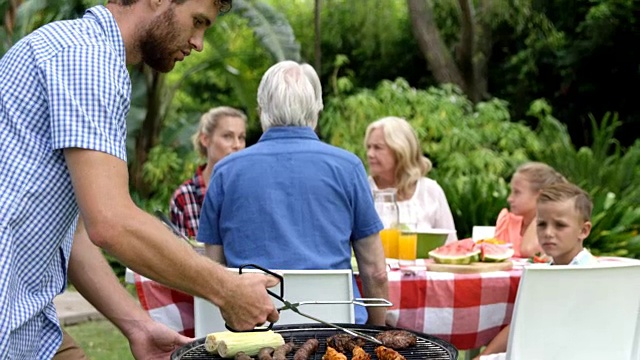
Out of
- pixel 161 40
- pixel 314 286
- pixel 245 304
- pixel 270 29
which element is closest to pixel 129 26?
pixel 161 40

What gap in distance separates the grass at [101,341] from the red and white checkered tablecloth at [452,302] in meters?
2.85

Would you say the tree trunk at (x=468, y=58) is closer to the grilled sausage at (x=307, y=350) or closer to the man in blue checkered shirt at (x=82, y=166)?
the grilled sausage at (x=307, y=350)

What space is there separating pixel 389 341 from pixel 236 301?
0.68 m

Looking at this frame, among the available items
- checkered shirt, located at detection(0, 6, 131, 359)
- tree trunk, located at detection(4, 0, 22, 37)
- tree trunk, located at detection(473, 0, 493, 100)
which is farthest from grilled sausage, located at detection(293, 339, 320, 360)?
tree trunk, located at detection(473, 0, 493, 100)

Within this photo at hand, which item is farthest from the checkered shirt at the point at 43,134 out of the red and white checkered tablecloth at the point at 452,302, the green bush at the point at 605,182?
the green bush at the point at 605,182

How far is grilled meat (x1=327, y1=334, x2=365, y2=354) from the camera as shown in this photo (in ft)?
9.44

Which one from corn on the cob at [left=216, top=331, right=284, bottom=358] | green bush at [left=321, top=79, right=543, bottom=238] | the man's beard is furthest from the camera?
green bush at [left=321, top=79, right=543, bottom=238]

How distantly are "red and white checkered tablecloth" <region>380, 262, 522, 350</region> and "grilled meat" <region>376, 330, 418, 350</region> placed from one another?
1560 millimetres

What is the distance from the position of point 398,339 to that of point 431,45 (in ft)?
42.0

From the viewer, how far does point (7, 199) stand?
2178mm

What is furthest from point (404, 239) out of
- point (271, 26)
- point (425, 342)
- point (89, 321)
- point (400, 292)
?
point (271, 26)

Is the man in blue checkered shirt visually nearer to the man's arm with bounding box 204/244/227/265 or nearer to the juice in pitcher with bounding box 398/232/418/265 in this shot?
the man's arm with bounding box 204/244/227/265

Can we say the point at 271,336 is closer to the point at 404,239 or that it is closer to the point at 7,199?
the point at 7,199

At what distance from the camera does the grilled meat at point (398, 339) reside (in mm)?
2883
